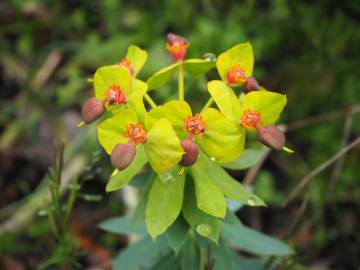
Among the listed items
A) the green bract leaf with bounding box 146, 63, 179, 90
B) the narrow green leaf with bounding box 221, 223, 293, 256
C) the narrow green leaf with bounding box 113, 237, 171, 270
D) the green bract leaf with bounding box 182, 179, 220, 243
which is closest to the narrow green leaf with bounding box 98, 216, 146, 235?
the narrow green leaf with bounding box 113, 237, 171, 270

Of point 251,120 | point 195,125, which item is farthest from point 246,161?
point 195,125

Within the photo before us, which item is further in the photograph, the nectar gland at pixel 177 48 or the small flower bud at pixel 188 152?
the nectar gland at pixel 177 48

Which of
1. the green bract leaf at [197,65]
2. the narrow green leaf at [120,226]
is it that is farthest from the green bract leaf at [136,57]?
the narrow green leaf at [120,226]

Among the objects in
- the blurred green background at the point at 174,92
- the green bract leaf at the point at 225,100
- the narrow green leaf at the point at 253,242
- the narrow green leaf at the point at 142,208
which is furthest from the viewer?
the blurred green background at the point at 174,92

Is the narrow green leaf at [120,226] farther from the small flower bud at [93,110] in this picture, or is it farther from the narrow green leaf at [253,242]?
the small flower bud at [93,110]

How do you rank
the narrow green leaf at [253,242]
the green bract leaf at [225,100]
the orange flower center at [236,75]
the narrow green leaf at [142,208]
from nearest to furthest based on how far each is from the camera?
the green bract leaf at [225,100] → the orange flower center at [236,75] → the narrow green leaf at [142,208] → the narrow green leaf at [253,242]

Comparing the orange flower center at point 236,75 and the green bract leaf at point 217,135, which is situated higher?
the orange flower center at point 236,75

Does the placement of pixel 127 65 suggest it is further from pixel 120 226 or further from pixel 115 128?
pixel 120 226
